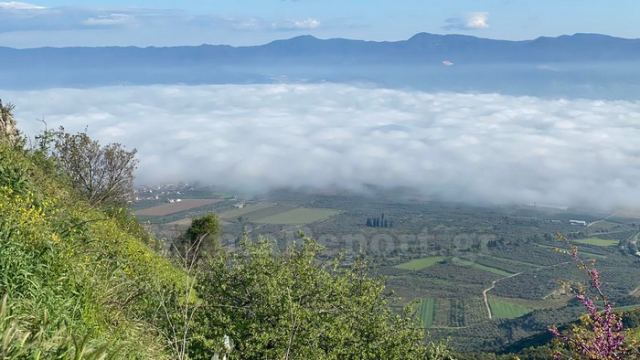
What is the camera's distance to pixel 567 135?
191 meters

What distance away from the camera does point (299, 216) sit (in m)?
87.2

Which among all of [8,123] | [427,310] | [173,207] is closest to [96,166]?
[8,123]

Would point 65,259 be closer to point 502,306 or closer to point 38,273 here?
point 38,273

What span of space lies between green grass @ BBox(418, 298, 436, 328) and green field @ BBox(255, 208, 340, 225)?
24390 mm

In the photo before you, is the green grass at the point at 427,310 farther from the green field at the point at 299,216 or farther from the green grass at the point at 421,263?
the green field at the point at 299,216

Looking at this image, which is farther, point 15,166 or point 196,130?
point 196,130

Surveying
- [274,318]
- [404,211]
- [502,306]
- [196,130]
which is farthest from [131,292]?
[196,130]

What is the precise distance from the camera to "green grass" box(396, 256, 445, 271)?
224 feet

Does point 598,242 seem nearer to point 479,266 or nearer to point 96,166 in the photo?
point 479,266

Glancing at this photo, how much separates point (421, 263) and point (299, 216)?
20.9 metres

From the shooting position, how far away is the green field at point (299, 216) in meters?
79.9

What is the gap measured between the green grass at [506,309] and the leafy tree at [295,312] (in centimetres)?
4050

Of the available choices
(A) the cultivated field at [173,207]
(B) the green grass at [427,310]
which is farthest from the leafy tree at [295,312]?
(A) the cultivated field at [173,207]

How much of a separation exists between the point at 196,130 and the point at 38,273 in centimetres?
16982
